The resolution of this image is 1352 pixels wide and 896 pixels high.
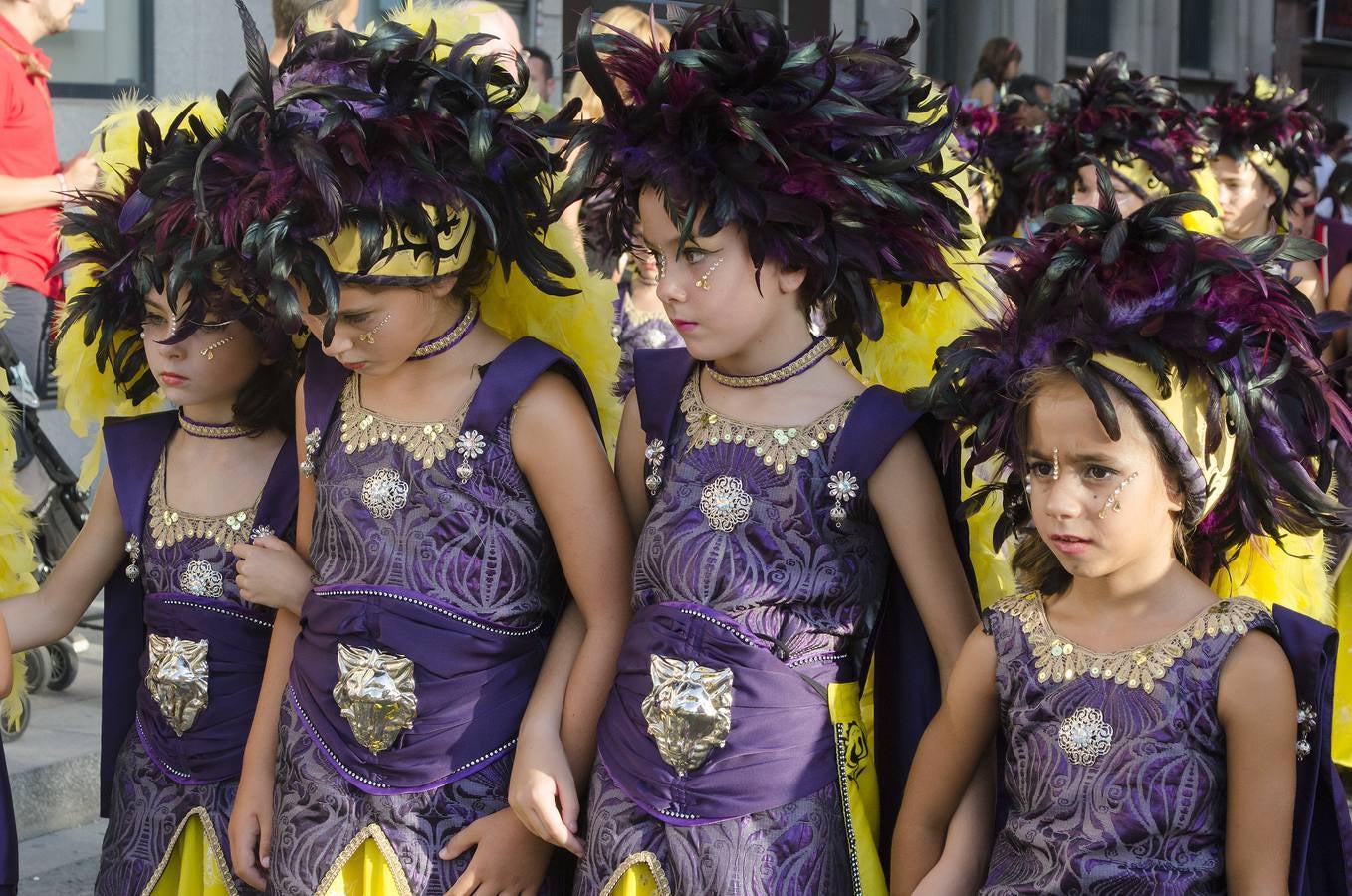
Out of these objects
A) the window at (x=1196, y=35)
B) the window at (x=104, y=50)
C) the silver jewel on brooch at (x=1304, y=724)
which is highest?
the window at (x=1196, y=35)

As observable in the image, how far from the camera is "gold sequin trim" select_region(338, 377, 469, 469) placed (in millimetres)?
2535

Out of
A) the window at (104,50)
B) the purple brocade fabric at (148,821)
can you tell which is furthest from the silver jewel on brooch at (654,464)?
the window at (104,50)

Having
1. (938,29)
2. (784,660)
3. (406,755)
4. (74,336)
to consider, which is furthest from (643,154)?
(938,29)

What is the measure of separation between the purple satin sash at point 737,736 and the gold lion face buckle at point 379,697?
0.34 metres

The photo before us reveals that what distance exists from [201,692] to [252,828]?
27cm

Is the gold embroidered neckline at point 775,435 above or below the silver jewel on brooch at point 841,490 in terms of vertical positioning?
above

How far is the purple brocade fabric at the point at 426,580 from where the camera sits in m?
2.47

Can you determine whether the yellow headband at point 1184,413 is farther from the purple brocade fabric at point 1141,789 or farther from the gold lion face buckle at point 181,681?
the gold lion face buckle at point 181,681

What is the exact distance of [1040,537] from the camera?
228 centimetres

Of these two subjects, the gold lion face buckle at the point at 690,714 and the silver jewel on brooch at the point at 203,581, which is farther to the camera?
the silver jewel on brooch at the point at 203,581

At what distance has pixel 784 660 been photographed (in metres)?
2.36

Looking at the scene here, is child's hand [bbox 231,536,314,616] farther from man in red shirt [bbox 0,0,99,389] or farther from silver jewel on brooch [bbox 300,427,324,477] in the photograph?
man in red shirt [bbox 0,0,99,389]

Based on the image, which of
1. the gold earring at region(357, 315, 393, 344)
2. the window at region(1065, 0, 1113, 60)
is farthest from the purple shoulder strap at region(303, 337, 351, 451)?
the window at region(1065, 0, 1113, 60)

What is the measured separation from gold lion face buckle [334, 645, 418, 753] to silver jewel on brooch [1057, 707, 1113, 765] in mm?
988
